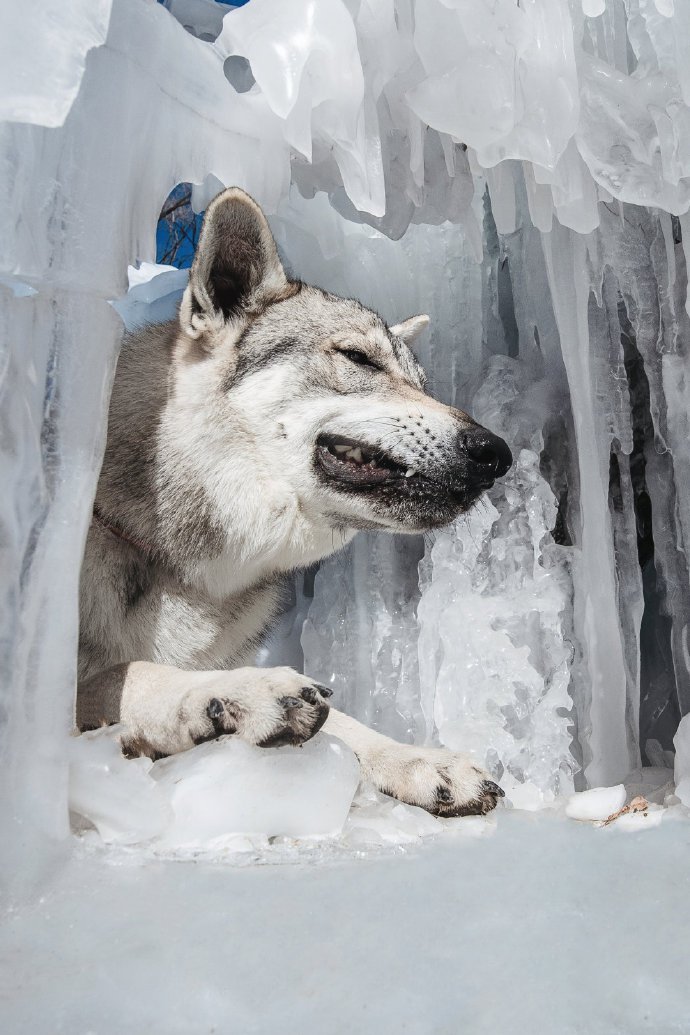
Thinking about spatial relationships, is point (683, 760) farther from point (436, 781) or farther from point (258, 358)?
point (258, 358)

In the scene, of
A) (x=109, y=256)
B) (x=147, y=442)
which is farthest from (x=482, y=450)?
(x=109, y=256)

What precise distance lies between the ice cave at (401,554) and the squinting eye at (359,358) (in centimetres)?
46

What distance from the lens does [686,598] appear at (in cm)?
326

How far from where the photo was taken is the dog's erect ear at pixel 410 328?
11.1 ft

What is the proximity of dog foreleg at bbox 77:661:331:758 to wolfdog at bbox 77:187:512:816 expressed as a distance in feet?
0.28

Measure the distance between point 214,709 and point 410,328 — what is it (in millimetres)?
1941

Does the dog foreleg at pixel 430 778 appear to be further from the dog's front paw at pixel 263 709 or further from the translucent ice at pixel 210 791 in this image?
the dog's front paw at pixel 263 709

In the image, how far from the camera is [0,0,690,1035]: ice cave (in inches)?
57.7

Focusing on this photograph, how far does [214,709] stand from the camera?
6.52 feet

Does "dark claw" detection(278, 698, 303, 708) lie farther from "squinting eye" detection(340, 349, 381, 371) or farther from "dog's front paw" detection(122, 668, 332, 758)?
"squinting eye" detection(340, 349, 381, 371)

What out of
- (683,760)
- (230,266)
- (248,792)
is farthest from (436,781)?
(230,266)

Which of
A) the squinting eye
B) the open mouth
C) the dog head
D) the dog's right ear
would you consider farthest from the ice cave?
the open mouth

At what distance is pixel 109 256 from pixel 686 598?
2.36 meters

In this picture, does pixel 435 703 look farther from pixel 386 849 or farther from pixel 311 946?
pixel 311 946
